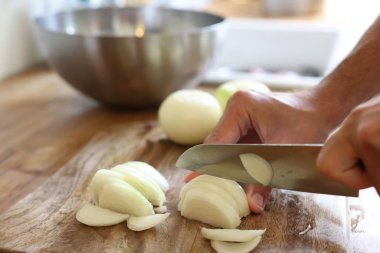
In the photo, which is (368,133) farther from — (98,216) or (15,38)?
(15,38)

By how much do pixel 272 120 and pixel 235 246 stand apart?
0.94ft

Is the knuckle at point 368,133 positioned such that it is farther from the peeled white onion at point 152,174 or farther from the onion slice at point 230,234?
the peeled white onion at point 152,174

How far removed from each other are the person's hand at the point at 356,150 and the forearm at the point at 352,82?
340 mm

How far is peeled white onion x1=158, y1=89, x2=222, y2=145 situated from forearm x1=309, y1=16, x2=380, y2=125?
238 mm

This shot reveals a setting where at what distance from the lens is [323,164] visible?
71cm

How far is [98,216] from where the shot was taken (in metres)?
0.86

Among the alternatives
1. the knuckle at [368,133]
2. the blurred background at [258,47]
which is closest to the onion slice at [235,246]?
the knuckle at [368,133]

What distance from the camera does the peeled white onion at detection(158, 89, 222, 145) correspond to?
3.81ft

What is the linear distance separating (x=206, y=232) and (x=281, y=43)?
121 cm

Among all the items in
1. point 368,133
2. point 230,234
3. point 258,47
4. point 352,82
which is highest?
point 368,133

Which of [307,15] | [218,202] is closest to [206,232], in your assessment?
[218,202]

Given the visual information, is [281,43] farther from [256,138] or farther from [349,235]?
[349,235]

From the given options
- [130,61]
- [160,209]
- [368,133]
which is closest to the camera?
[368,133]

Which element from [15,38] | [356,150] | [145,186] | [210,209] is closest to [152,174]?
[145,186]
